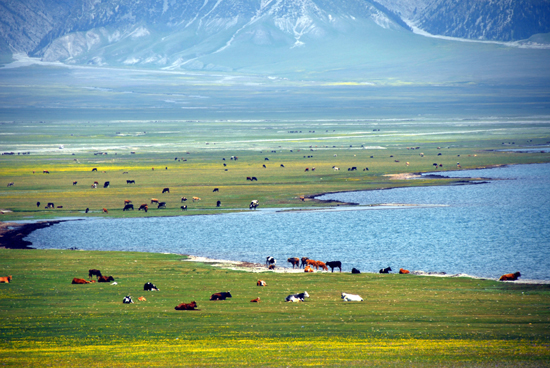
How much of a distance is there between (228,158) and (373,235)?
41821 millimetres

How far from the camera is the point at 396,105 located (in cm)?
17375

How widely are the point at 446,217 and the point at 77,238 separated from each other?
22.5 m

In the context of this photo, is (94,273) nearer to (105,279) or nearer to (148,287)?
(105,279)

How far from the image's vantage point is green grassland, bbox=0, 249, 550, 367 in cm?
1602

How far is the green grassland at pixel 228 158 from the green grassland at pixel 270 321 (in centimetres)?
2019

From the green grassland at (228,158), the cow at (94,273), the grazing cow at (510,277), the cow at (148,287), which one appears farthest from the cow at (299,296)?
the green grassland at (228,158)

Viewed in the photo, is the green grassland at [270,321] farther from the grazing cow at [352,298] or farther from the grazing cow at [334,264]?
the grazing cow at [334,264]

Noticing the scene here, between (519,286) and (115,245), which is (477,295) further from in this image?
(115,245)

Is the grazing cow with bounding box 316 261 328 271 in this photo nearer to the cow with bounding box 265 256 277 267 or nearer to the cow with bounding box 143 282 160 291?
the cow with bounding box 265 256 277 267

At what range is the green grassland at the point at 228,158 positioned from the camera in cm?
5150

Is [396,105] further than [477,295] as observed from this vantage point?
Yes

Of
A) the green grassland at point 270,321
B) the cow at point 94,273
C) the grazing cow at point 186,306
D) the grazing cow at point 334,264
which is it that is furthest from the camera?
the grazing cow at point 334,264

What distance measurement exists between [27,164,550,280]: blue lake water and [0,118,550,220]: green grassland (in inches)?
151

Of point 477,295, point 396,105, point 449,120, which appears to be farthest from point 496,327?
point 396,105
